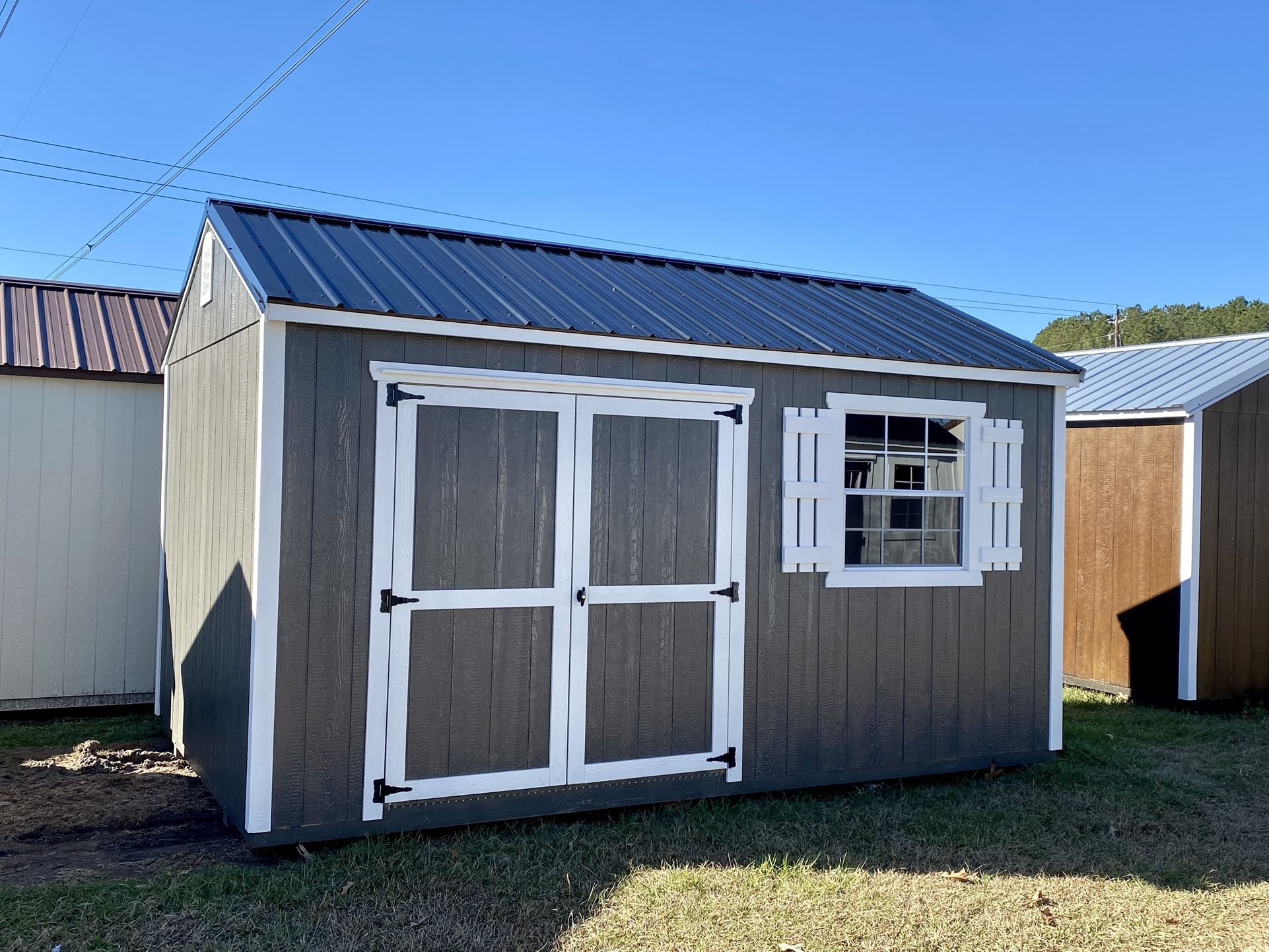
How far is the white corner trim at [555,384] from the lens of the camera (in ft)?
15.2

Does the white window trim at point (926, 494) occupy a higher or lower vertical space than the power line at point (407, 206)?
lower

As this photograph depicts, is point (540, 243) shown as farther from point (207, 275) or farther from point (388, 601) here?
point (388, 601)

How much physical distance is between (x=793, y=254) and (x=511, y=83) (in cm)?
1295

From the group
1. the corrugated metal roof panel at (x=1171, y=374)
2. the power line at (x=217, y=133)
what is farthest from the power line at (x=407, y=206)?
the corrugated metal roof panel at (x=1171, y=374)

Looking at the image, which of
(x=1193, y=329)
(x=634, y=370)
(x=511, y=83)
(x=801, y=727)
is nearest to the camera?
(x=634, y=370)

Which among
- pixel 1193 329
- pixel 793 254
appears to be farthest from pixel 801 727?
pixel 1193 329

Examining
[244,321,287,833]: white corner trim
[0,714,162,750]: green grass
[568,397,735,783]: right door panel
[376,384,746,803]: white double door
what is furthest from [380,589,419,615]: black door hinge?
[0,714,162,750]: green grass

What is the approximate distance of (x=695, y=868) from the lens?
4.43 m

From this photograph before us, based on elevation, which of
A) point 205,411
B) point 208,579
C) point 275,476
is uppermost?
point 205,411

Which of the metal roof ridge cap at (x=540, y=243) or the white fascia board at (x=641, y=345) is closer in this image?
the white fascia board at (x=641, y=345)

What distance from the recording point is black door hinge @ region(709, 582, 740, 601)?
211 inches

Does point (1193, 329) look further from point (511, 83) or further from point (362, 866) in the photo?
point (362, 866)

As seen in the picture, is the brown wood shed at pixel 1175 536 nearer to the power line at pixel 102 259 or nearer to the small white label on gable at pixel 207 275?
the small white label on gable at pixel 207 275

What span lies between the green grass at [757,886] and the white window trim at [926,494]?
113 cm
